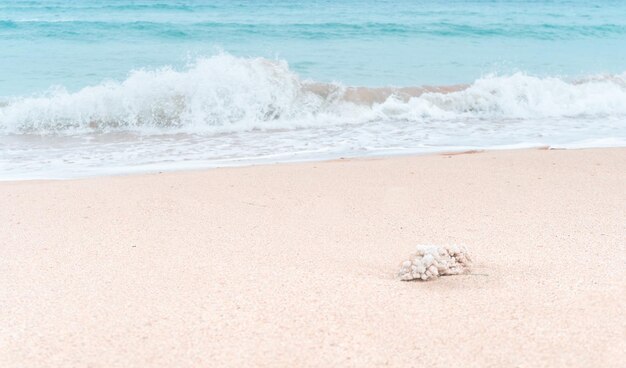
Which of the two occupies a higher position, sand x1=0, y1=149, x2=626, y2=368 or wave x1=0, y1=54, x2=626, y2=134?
sand x1=0, y1=149, x2=626, y2=368

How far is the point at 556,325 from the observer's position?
2.10 metres

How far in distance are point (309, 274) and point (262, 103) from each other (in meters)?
6.48

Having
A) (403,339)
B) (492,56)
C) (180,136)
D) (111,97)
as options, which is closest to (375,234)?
(403,339)

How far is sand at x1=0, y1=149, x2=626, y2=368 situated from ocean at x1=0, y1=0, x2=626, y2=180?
202 centimetres

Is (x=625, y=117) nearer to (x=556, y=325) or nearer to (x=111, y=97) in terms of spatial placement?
(x=111, y=97)

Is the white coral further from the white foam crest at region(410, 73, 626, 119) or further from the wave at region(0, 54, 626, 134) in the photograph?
the white foam crest at region(410, 73, 626, 119)

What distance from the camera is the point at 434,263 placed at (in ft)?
8.55

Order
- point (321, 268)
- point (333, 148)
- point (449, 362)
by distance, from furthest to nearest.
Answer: point (333, 148) < point (321, 268) < point (449, 362)

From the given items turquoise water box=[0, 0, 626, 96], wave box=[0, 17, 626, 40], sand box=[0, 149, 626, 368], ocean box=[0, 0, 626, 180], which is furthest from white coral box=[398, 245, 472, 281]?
wave box=[0, 17, 626, 40]

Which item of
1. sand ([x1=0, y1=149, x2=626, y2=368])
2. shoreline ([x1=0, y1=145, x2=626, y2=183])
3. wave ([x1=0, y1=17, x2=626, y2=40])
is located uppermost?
sand ([x1=0, y1=149, x2=626, y2=368])

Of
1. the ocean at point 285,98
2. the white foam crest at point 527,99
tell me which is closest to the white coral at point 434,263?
the ocean at point 285,98

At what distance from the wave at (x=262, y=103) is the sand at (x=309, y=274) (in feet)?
12.1

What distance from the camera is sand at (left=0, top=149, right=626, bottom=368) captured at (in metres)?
2.00

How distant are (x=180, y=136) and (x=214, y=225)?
4329 millimetres
